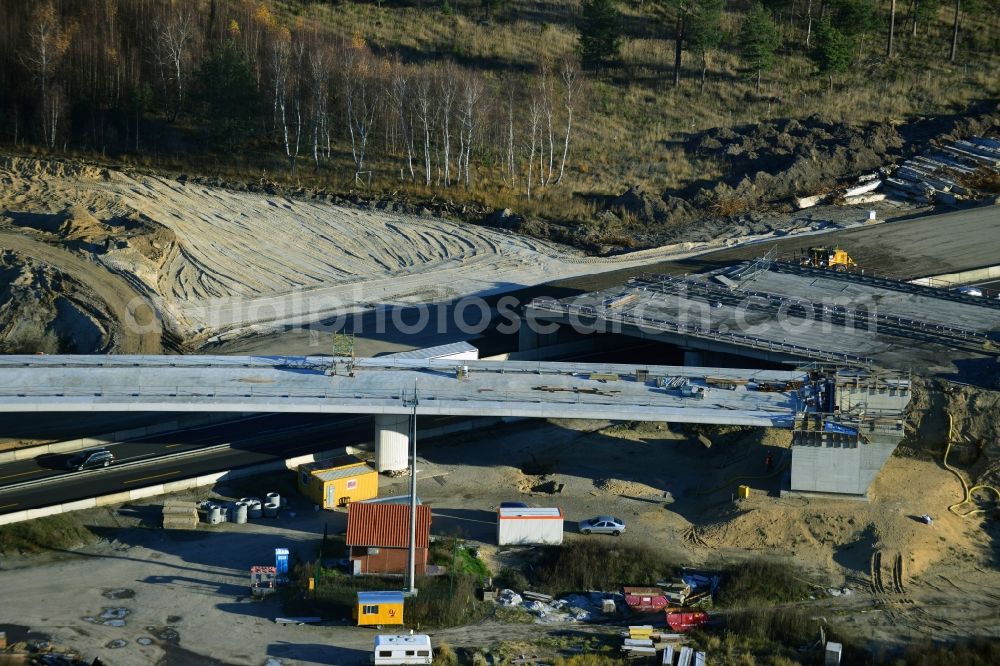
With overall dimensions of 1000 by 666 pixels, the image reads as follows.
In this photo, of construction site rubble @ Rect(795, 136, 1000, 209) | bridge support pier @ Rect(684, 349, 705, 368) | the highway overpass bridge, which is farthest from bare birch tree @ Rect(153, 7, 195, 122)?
bridge support pier @ Rect(684, 349, 705, 368)

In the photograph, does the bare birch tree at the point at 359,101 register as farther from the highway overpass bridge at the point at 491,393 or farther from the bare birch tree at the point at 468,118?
the highway overpass bridge at the point at 491,393

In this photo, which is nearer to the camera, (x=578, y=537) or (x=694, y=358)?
(x=578, y=537)

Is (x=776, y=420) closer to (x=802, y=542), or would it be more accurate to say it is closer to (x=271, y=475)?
(x=802, y=542)

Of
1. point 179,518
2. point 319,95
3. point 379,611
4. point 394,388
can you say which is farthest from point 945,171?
point 379,611

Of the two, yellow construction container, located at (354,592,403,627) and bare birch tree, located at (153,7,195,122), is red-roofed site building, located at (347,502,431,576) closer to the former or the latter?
yellow construction container, located at (354,592,403,627)

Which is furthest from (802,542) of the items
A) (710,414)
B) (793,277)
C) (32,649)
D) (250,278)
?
(250,278)

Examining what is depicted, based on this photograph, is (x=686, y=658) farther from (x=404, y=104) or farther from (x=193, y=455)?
(x=404, y=104)
